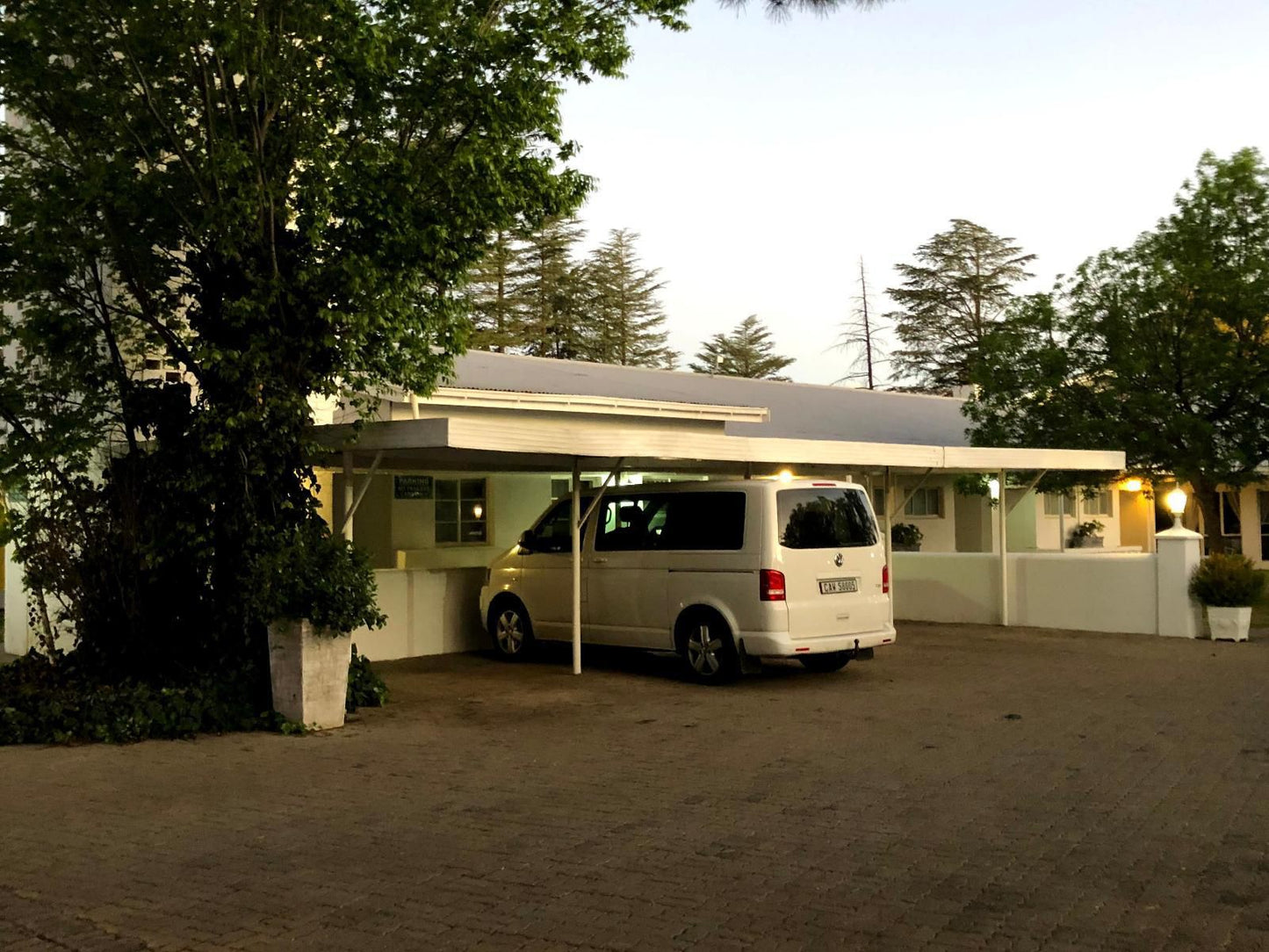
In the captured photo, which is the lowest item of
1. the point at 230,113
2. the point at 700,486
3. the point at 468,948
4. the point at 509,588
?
the point at 468,948

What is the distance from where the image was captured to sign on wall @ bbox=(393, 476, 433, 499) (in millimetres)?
18594

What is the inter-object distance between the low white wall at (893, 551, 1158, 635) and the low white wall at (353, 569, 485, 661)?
7.09 meters

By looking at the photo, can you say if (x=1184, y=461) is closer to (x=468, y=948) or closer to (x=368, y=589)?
(x=368, y=589)

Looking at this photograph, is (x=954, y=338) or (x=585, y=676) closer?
(x=585, y=676)

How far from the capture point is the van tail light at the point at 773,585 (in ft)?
40.4

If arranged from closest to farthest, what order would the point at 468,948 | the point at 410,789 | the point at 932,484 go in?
the point at 468,948, the point at 410,789, the point at 932,484

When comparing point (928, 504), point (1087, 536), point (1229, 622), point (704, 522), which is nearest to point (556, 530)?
point (704, 522)

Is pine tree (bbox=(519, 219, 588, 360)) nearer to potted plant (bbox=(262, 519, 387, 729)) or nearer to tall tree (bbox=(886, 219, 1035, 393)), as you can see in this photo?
tall tree (bbox=(886, 219, 1035, 393))

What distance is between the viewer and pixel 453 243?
1168 centimetres

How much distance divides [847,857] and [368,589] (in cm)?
550

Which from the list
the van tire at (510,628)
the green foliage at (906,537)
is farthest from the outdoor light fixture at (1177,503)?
the green foliage at (906,537)

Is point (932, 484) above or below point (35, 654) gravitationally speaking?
above

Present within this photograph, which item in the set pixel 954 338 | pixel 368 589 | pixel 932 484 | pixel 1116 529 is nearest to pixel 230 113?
pixel 368 589

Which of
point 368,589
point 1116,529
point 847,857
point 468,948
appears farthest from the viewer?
point 1116,529
